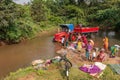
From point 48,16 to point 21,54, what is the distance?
59.2 feet

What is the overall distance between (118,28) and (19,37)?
14072 millimetres

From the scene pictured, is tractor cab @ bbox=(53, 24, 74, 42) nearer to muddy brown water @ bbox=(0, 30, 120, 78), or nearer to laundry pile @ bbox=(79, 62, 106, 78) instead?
muddy brown water @ bbox=(0, 30, 120, 78)

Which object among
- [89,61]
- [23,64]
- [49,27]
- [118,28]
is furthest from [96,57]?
[49,27]

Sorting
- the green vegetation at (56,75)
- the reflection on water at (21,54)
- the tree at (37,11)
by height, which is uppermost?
the tree at (37,11)

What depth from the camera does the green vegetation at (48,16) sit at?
829 inches

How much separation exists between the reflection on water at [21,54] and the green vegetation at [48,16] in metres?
1.66

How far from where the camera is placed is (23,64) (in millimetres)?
14570

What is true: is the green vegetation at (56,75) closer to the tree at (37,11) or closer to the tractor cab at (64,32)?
the tractor cab at (64,32)

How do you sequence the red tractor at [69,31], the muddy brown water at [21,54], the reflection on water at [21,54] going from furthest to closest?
the red tractor at [69,31]
the reflection on water at [21,54]
the muddy brown water at [21,54]

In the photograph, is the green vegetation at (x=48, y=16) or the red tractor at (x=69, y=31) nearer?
the red tractor at (x=69, y=31)

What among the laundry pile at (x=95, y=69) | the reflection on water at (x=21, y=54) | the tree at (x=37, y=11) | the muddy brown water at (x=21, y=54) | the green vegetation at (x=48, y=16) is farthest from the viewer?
the tree at (x=37, y=11)

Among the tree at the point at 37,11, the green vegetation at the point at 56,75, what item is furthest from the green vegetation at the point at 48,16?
the green vegetation at the point at 56,75

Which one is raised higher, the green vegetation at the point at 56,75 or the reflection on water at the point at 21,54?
the green vegetation at the point at 56,75

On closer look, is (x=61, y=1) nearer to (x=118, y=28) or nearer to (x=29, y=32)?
(x=118, y=28)
